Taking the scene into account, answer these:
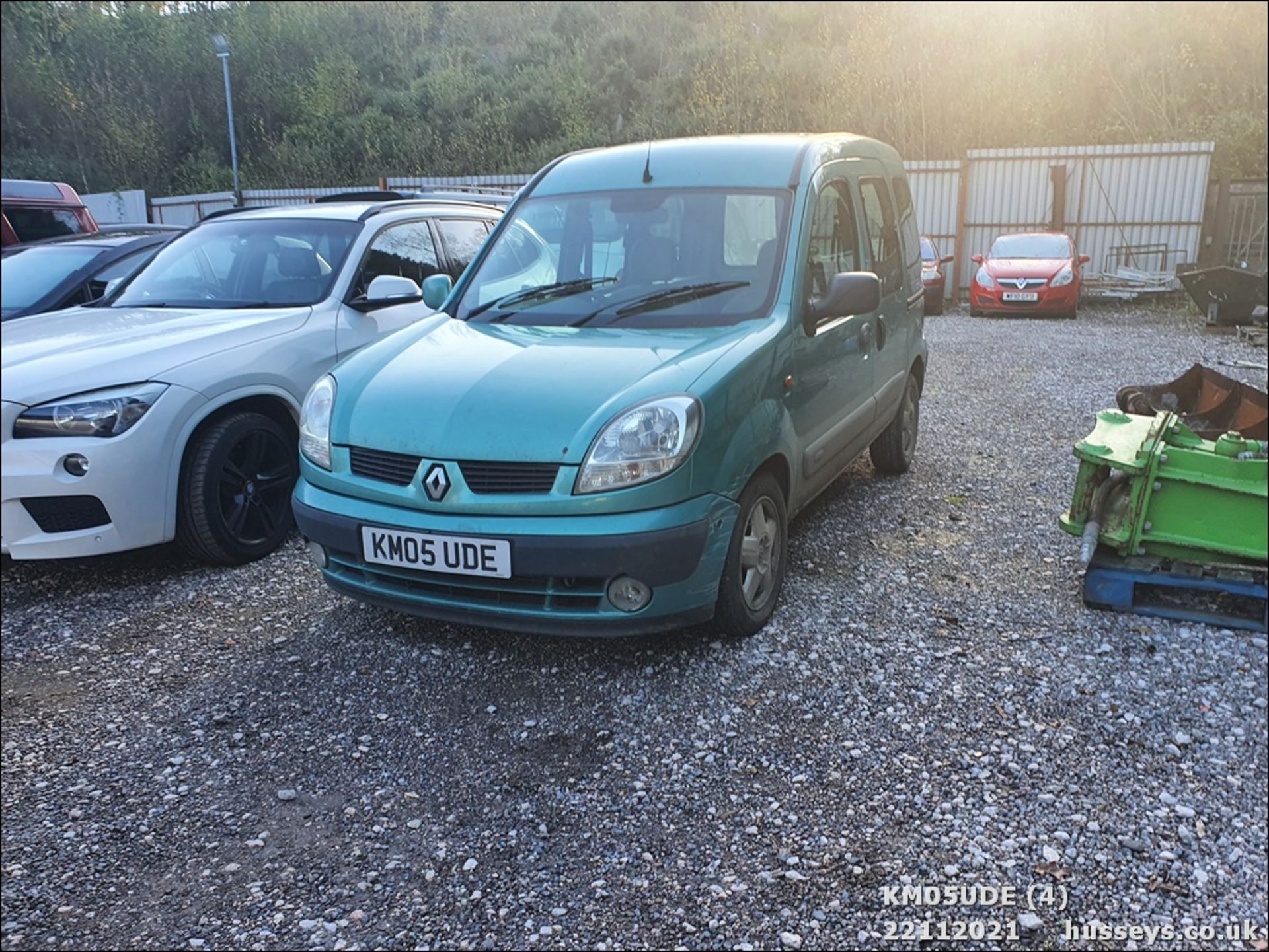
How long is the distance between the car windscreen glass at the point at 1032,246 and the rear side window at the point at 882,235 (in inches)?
429

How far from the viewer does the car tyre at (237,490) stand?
379 centimetres

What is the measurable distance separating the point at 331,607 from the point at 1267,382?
567cm

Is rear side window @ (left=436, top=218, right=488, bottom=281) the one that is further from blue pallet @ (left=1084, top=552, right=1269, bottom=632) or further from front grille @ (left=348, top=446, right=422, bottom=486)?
blue pallet @ (left=1084, top=552, right=1269, bottom=632)

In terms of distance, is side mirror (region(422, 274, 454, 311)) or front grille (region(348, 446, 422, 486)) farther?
side mirror (region(422, 274, 454, 311))

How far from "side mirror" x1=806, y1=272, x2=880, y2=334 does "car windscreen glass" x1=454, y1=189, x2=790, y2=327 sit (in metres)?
0.21

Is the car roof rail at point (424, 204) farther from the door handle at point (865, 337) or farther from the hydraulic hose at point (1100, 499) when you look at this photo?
the hydraulic hose at point (1100, 499)

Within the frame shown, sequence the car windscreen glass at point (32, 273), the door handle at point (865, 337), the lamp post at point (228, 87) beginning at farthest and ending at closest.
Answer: the door handle at point (865, 337) → the lamp post at point (228, 87) → the car windscreen glass at point (32, 273)

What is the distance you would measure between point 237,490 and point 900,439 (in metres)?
3.66

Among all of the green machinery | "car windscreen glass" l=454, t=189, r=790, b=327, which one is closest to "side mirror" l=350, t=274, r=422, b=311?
"car windscreen glass" l=454, t=189, r=790, b=327

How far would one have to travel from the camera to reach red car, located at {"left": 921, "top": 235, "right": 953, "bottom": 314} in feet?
46.9

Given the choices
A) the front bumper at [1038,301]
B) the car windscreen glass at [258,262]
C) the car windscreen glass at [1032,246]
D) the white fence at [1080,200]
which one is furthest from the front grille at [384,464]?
the white fence at [1080,200]

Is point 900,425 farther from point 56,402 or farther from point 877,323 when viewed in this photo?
point 56,402

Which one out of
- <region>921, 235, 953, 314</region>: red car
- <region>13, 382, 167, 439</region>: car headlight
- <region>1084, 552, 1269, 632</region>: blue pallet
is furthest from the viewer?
<region>921, 235, 953, 314</region>: red car

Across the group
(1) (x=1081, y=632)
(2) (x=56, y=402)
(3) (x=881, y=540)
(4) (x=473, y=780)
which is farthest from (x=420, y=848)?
(3) (x=881, y=540)
